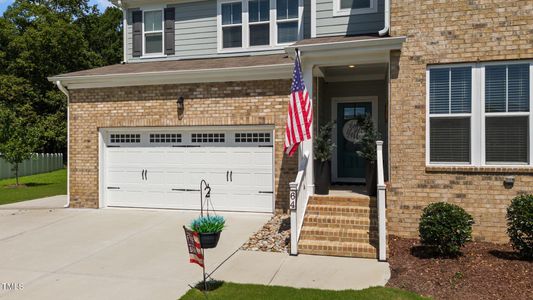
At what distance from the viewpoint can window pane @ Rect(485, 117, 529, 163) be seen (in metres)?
7.35

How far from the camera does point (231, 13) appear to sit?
12461 mm

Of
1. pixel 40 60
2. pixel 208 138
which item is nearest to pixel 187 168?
pixel 208 138

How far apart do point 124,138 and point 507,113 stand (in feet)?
30.0

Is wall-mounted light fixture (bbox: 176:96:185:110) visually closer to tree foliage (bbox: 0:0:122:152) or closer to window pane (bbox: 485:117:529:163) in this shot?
window pane (bbox: 485:117:529:163)

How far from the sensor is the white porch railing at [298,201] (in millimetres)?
6973

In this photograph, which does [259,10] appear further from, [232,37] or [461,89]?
[461,89]

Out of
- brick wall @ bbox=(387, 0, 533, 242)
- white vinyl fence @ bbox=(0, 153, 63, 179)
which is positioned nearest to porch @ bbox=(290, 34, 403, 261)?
brick wall @ bbox=(387, 0, 533, 242)

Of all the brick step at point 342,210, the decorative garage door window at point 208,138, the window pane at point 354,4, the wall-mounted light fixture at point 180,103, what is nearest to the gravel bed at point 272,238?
the brick step at point 342,210

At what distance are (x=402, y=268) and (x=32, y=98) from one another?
1214 inches

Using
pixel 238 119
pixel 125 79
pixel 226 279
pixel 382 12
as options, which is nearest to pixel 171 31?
pixel 125 79

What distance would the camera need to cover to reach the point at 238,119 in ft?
33.0

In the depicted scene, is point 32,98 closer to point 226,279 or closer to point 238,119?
point 238,119

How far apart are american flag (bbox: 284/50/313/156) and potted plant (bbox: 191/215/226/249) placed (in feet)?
9.94

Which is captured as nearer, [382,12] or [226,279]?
[226,279]
